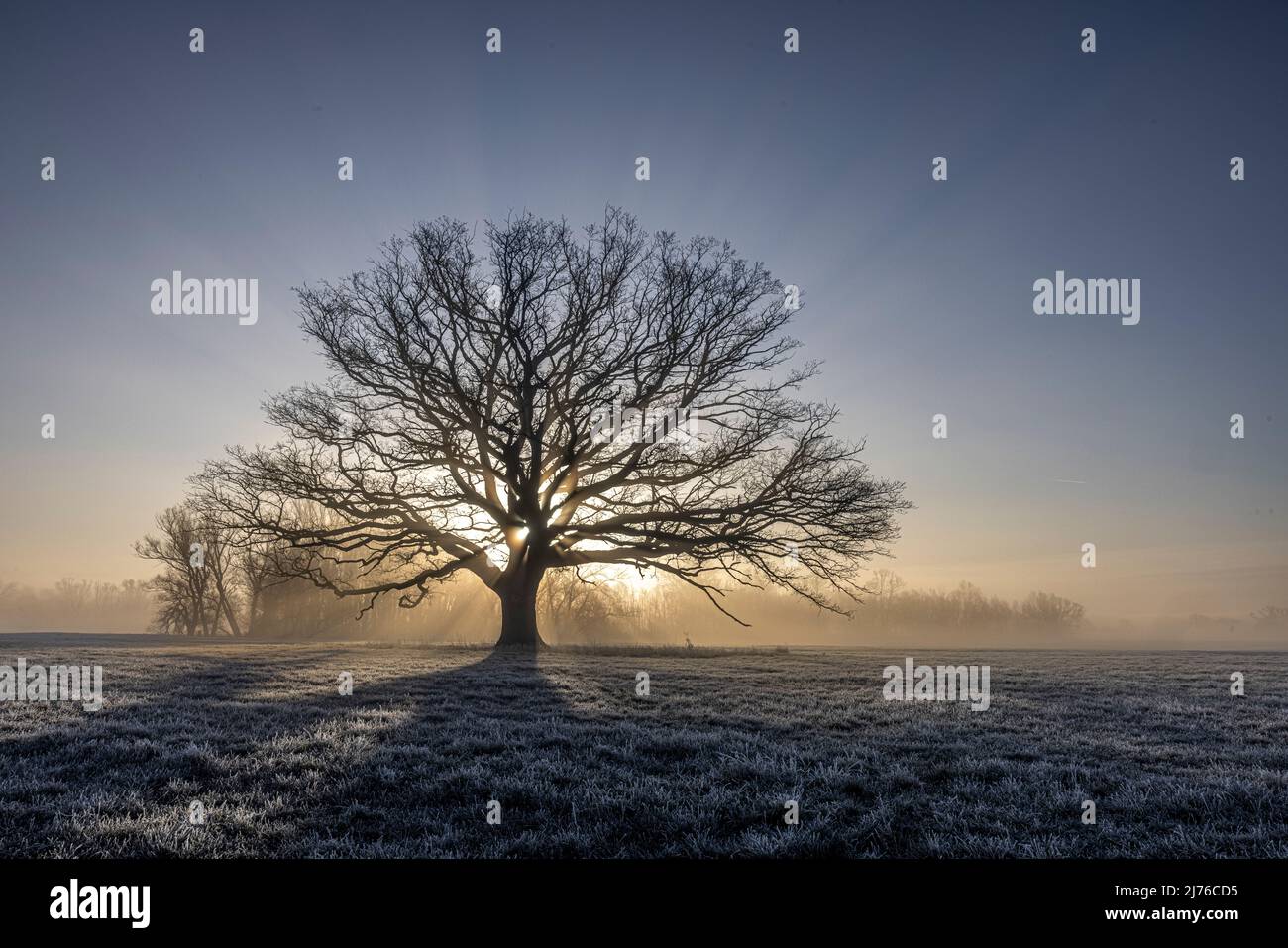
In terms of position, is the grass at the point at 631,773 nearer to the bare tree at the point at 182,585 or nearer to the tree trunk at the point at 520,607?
the tree trunk at the point at 520,607

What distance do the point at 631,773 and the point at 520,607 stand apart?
1903 cm

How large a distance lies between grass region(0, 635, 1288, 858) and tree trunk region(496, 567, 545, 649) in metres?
11.8

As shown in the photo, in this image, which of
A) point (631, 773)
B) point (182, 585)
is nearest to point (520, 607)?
point (631, 773)

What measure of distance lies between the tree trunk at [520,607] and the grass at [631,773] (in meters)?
11.8

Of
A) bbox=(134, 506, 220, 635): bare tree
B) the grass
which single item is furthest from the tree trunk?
bbox=(134, 506, 220, 635): bare tree

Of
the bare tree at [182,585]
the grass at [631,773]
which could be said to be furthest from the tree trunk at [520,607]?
the bare tree at [182,585]

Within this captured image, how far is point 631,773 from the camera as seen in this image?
6.56 m

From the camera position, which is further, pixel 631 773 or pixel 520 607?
pixel 520 607

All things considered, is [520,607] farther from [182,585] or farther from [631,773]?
[182,585]

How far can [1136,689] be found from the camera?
1396cm

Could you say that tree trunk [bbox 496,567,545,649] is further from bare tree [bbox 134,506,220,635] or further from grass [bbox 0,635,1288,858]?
bare tree [bbox 134,506,220,635]

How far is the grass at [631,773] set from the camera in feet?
16.0

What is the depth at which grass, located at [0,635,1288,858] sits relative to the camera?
4879mm
